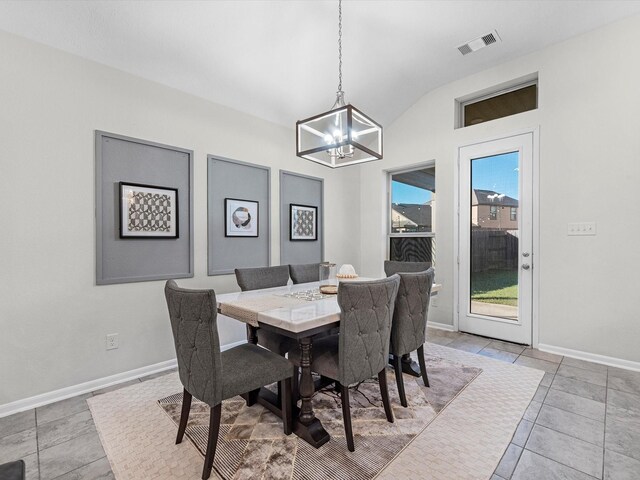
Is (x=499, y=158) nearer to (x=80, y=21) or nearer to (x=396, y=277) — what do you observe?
(x=396, y=277)

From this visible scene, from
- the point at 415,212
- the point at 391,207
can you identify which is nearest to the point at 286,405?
the point at 415,212

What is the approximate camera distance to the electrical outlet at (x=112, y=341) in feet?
8.51

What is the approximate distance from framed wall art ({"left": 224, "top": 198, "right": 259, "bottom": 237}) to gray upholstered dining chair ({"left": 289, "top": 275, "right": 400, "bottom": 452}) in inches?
74.8

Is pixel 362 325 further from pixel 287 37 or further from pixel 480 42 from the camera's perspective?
pixel 480 42

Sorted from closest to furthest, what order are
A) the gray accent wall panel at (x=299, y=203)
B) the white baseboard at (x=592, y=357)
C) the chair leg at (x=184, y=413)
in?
the chair leg at (x=184, y=413) → the white baseboard at (x=592, y=357) → the gray accent wall panel at (x=299, y=203)

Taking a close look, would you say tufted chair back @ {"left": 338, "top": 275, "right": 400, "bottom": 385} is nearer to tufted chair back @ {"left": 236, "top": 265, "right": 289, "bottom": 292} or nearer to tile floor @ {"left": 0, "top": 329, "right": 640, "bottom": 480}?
tile floor @ {"left": 0, "top": 329, "right": 640, "bottom": 480}

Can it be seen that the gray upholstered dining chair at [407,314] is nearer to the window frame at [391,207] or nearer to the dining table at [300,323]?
the dining table at [300,323]

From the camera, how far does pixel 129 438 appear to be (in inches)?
73.6

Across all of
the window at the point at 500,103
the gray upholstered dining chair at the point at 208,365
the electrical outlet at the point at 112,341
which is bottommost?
the electrical outlet at the point at 112,341

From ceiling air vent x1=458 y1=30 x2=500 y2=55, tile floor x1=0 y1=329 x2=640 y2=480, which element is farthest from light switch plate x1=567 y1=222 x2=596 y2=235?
ceiling air vent x1=458 y1=30 x2=500 y2=55

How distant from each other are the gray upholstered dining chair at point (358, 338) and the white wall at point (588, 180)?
2304 millimetres

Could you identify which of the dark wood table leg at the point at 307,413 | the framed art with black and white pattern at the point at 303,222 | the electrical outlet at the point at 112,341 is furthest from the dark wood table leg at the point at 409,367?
the electrical outlet at the point at 112,341

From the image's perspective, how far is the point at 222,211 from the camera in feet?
10.9

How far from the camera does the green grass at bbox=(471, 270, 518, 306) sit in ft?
11.4
